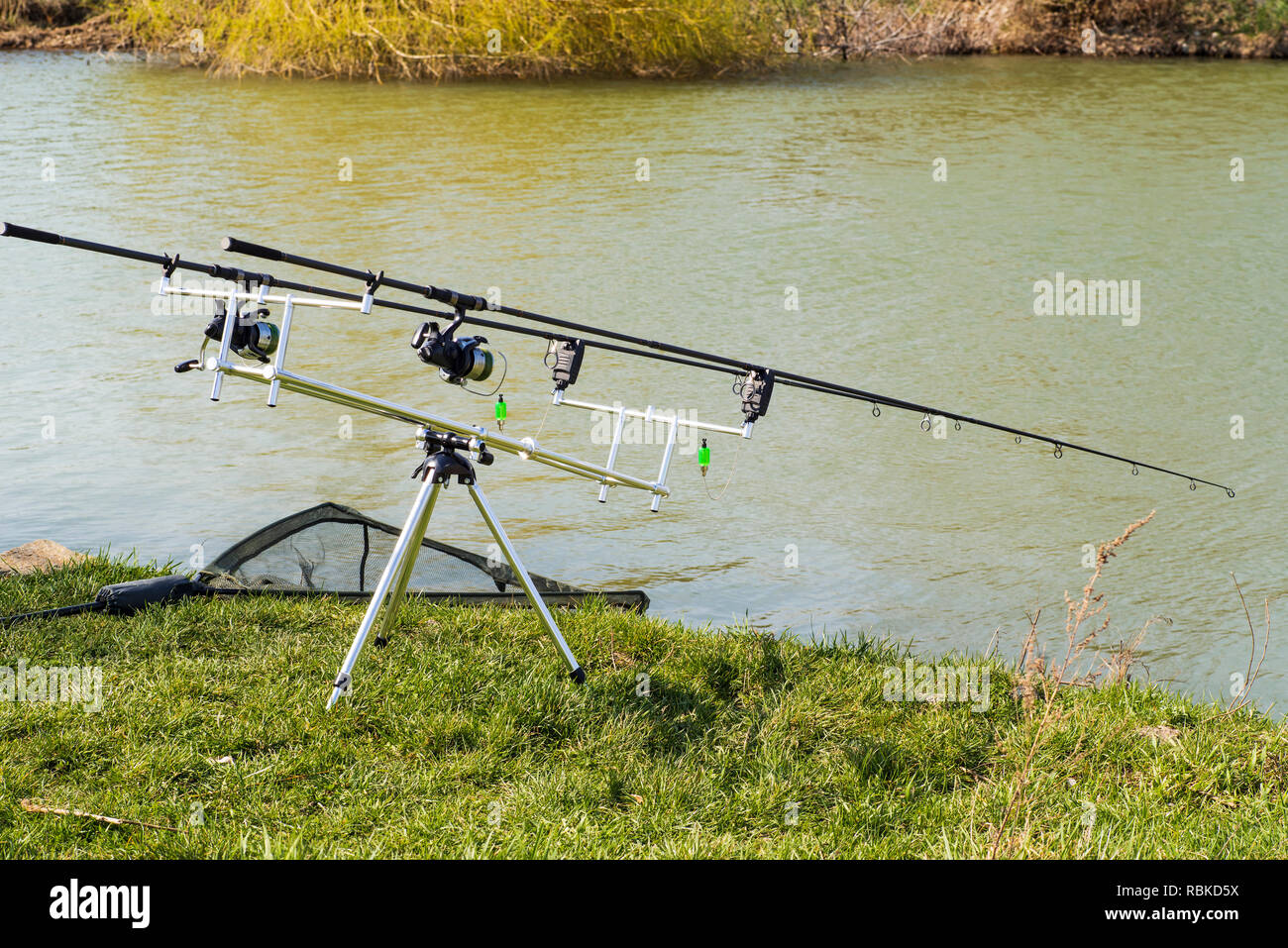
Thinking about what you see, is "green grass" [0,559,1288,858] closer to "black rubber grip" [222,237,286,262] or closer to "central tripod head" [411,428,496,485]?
"central tripod head" [411,428,496,485]

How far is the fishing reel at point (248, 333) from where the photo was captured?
333 centimetres

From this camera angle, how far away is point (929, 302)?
1087cm

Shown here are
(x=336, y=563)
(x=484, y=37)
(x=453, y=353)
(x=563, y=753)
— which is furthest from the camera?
(x=484, y=37)

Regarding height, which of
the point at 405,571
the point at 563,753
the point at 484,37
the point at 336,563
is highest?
the point at 484,37

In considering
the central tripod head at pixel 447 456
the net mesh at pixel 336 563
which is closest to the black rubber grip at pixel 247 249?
the central tripod head at pixel 447 456

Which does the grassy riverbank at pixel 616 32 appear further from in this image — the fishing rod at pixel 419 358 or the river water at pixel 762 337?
the fishing rod at pixel 419 358

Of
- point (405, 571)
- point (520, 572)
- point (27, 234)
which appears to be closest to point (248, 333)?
point (27, 234)

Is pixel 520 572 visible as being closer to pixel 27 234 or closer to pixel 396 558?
pixel 396 558

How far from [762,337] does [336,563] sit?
5324 millimetres

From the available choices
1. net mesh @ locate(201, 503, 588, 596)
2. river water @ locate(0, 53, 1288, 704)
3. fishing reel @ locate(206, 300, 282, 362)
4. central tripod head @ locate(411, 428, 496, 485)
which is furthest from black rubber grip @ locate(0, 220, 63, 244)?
river water @ locate(0, 53, 1288, 704)

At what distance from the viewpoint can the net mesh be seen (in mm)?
5102

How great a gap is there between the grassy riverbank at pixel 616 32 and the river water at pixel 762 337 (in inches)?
94.8

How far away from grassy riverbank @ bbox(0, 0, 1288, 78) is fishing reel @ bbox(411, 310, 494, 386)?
19.5 meters

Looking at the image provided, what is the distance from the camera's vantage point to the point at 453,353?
3527mm
